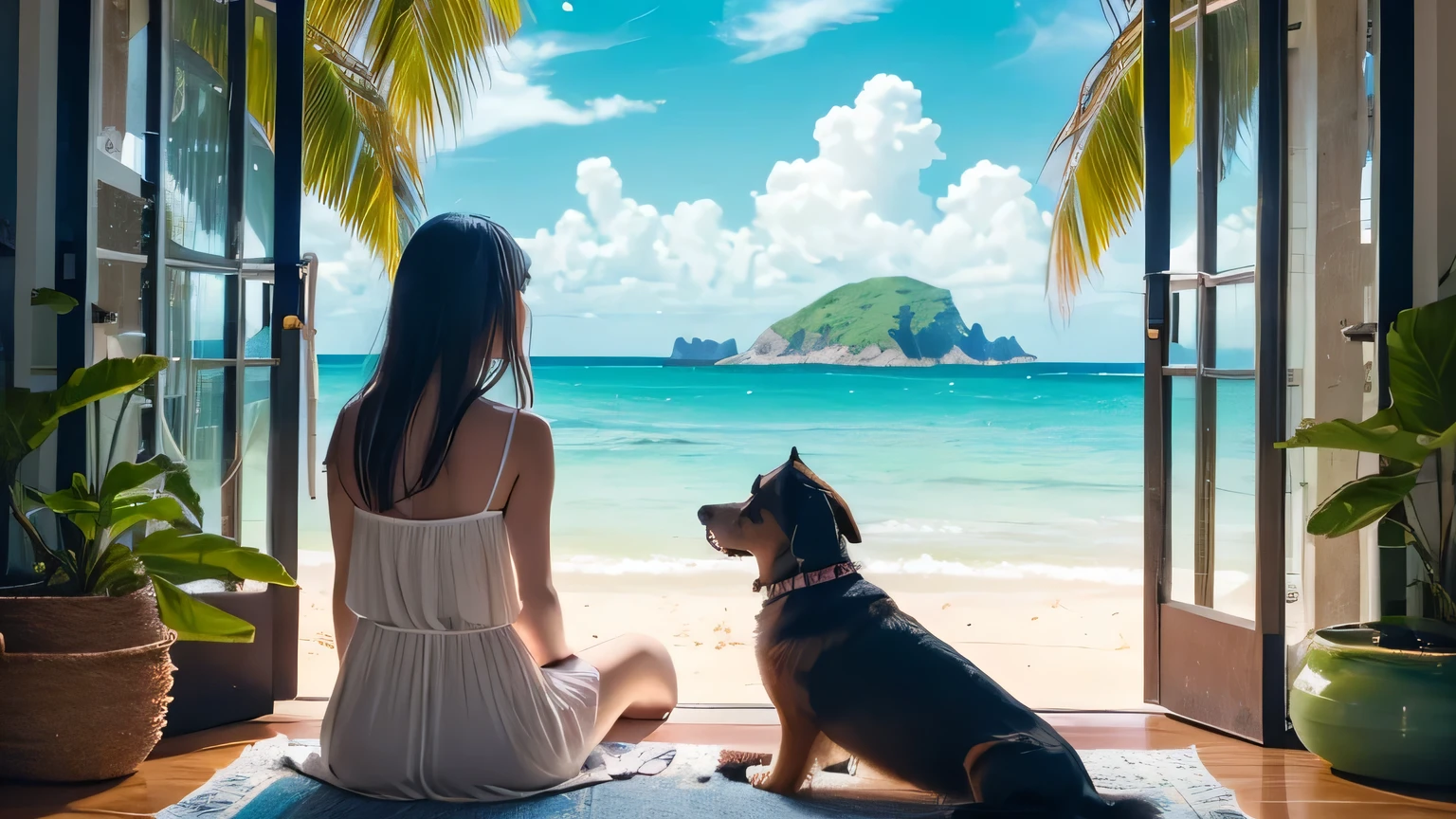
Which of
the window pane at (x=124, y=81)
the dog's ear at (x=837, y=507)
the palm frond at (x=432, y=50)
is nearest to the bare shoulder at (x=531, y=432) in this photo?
the dog's ear at (x=837, y=507)

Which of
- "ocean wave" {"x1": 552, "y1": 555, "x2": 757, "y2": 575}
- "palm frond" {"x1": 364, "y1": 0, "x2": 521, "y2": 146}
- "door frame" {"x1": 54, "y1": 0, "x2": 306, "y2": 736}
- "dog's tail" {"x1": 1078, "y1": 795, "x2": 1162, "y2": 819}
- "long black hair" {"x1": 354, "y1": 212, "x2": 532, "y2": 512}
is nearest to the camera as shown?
"dog's tail" {"x1": 1078, "y1": 795, "x2": 1162, "y2": 819}

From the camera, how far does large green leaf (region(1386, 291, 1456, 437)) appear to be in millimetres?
1954

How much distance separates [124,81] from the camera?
91.2 inches

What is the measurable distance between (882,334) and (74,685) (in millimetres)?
12903

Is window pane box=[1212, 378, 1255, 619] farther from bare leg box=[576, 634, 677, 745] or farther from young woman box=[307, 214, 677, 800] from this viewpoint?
young woman box=[307, 214, 677, 800]

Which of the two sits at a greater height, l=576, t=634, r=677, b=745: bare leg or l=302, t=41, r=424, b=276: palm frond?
l=302, t=41, r=424, b=276: palm frond

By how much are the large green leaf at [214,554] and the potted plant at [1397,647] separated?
2192mm

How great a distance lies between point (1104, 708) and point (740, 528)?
1.45 metres

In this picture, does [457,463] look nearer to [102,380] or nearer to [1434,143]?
[102,380]

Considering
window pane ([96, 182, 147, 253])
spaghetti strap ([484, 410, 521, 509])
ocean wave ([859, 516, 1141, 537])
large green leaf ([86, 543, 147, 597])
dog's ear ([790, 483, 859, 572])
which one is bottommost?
ocean wave ([859, 516, 1141, 537])

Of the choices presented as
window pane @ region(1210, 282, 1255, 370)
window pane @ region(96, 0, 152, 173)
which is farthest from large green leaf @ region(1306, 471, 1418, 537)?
window pane @ region(96, 0, 152, 173)

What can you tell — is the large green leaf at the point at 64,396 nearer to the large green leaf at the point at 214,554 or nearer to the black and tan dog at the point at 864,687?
the large green leaf at the point at 214,554

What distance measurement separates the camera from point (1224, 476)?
2441mm

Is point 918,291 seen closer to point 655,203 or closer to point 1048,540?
point 655,203
